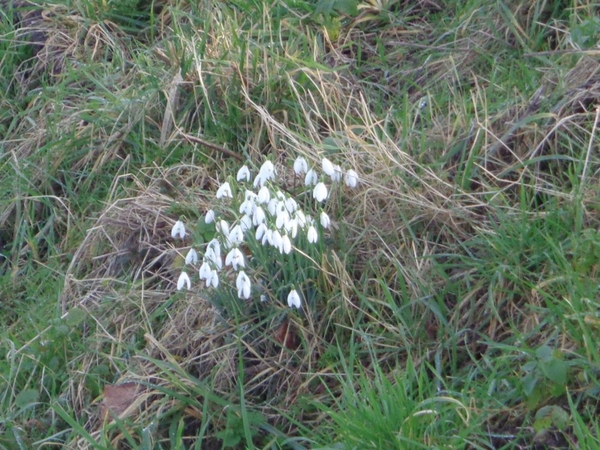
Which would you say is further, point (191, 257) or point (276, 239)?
point (191, 257)

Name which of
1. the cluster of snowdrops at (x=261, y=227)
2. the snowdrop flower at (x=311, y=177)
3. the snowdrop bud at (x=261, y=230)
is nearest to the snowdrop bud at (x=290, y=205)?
the cluster of snowdrops at (x=261, y=227)

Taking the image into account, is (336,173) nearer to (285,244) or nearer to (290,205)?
(290,205)

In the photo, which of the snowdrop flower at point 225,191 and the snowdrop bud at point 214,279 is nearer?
the snowdrop bud at point 214,279

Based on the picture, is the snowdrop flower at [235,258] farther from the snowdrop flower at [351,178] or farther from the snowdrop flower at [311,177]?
the snowdrop flower at [351,178]

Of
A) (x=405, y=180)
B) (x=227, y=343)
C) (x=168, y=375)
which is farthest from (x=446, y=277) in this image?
(x=168, y=375)

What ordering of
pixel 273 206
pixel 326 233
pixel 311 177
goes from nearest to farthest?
pixel 273 206 < pixel 311 177 < pixel 326 233

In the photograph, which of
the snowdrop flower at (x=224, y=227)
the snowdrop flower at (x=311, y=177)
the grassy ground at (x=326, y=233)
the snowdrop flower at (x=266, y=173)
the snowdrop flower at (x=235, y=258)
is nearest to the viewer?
the grassy ground at (x=326, y=233)

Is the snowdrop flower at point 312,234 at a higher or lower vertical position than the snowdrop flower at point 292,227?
lower

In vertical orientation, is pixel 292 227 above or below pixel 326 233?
above

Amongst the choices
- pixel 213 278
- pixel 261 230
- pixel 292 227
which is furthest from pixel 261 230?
pixel 213 278

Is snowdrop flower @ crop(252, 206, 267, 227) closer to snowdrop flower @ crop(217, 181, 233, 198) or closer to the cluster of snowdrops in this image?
the cluster of snowdrops
